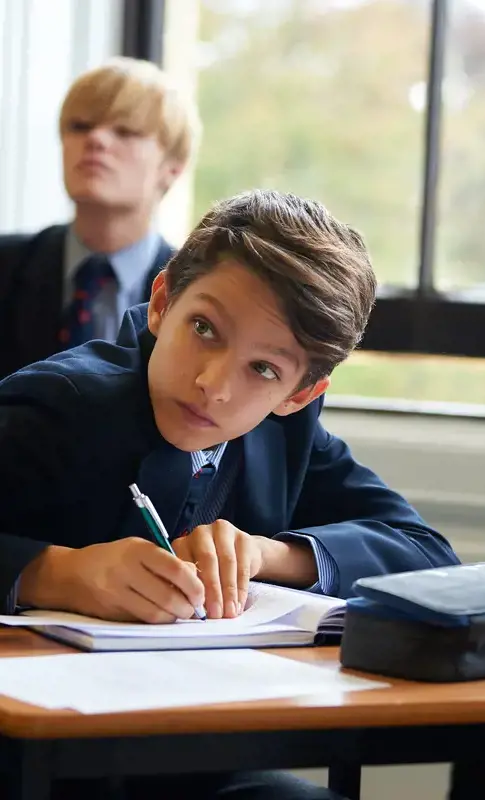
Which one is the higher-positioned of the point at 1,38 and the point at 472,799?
the point at 1,38

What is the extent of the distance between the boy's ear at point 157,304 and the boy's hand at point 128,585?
298 millimetres

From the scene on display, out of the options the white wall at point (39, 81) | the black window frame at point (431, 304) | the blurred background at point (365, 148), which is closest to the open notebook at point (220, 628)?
the blurred background at point (365, 148)

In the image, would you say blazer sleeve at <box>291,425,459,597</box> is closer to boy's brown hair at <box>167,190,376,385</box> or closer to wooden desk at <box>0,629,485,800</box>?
boy's brown hair at <box>167,190,376,385</box>

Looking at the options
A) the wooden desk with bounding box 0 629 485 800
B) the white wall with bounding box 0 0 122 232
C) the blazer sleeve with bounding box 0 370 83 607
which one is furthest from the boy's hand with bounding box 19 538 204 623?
the white wall with bounding box 0 0 122 232

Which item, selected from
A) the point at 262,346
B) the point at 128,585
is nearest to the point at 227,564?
the point at 128,585

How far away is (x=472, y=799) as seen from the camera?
1067 millimetres

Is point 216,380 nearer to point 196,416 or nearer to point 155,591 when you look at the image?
point 196,416

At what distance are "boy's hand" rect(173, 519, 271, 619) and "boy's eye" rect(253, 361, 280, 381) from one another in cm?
16

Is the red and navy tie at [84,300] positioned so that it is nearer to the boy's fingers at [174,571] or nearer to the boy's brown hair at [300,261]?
the boy's brown hair at [300,261]

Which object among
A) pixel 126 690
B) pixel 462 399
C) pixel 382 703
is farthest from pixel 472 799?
pixel 462 399

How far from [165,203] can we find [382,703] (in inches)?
86.1

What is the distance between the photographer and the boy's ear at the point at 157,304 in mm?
1393

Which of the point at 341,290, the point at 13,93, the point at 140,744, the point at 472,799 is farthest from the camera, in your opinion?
the point at 13,93

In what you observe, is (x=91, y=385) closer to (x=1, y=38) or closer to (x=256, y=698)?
(x=256, y=698)
